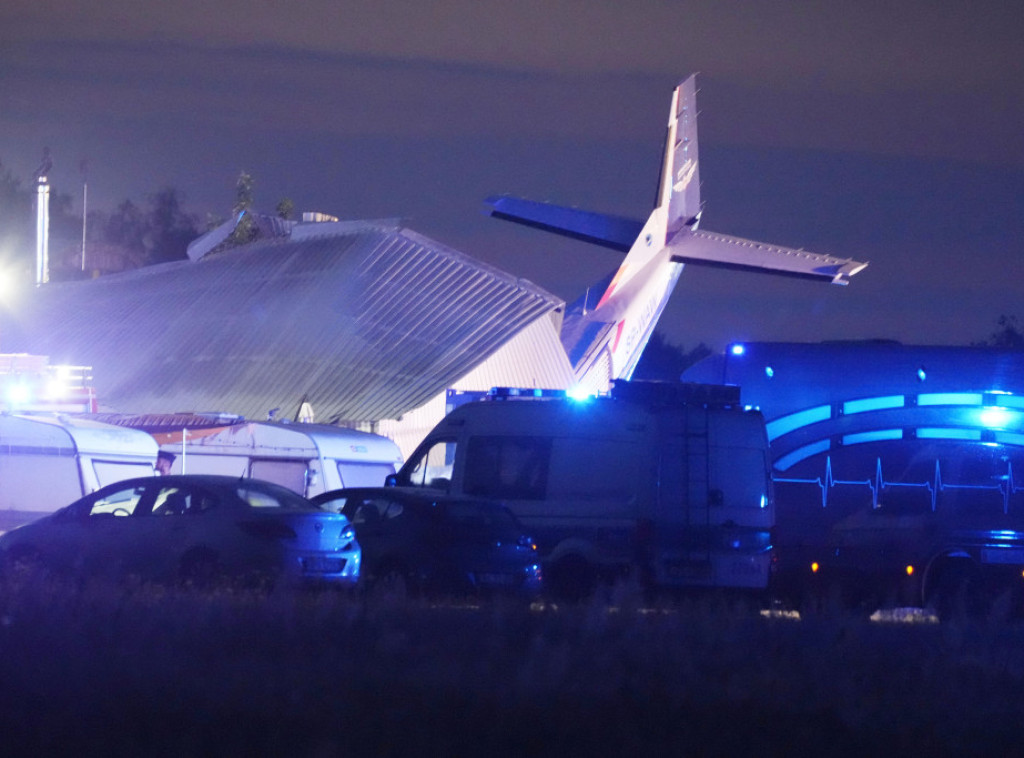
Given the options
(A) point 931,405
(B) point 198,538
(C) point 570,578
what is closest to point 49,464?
(B) point 198,538

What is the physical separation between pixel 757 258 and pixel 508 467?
2913cm

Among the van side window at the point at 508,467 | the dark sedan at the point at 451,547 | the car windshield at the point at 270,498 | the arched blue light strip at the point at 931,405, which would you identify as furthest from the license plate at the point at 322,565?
the arched blue light strip at the point at 931,405

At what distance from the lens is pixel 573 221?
46.1 meters

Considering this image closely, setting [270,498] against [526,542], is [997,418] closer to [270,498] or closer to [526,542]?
[526,542]

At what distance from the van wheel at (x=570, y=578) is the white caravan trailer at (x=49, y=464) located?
11.7 m

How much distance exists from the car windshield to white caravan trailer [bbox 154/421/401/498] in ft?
34.5

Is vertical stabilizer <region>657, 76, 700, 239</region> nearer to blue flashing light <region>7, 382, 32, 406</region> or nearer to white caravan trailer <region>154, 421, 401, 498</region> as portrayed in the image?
white caravan trailer <region>154, 421, 401, 498</region>

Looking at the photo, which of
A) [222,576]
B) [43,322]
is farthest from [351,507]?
[43,322]

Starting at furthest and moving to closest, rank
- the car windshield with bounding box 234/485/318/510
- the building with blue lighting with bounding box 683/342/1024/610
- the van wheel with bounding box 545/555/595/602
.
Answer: the building with blue lighting with bounding box 683/342/1024/610, the van wheel with bounding box 545/555/595/602, the car windshield with bounding box 234/485/318/510

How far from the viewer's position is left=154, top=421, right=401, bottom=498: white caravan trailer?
2598cm

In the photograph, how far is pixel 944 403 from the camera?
19.2 metres

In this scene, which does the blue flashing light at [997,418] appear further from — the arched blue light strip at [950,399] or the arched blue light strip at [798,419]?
the arched blue light strip at [798,419]

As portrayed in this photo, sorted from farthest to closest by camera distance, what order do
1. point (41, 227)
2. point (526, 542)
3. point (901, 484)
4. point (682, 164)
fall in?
point (41, 227) < point (682, 164) < point (901, 484) < point (526, 542)

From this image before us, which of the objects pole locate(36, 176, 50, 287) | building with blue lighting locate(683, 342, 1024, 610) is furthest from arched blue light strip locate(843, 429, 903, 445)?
pole locate(36, 176, 50, 287)
